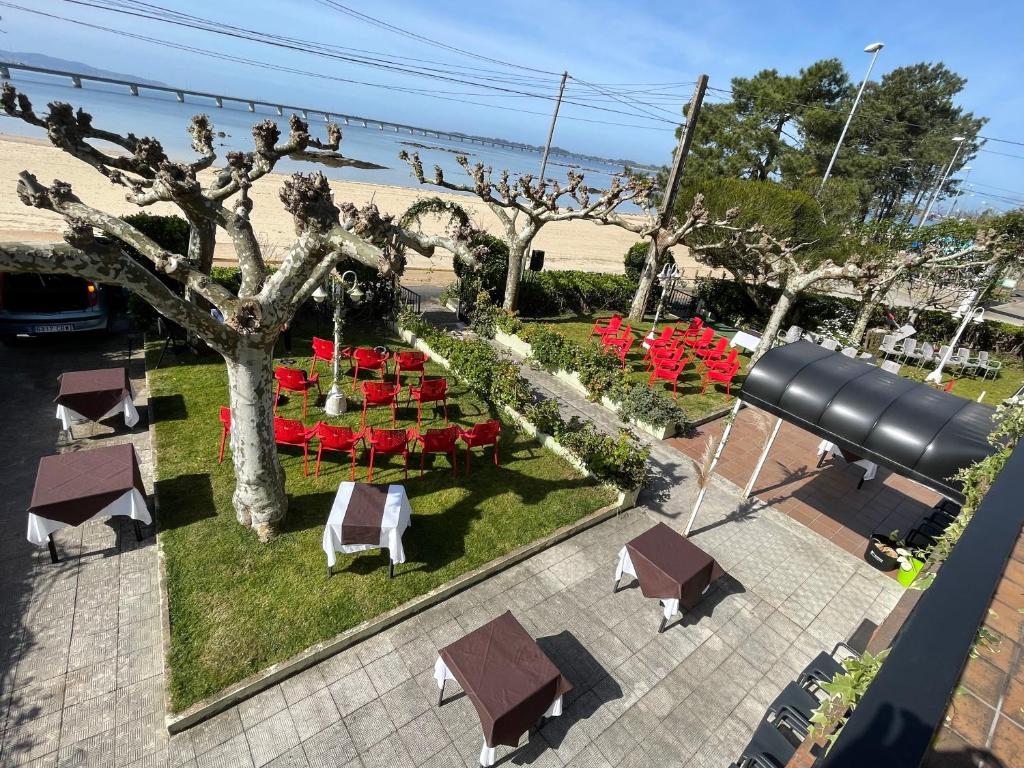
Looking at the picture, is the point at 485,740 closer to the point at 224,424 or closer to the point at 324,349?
the point at 224,424

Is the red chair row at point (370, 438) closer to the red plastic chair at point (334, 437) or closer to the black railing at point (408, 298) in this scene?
the red plastic chair at point (334, 437)

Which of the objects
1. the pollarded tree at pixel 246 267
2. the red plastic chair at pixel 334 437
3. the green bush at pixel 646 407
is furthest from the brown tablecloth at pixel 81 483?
the green bush at pixel 646 407

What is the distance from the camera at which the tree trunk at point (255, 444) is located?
A: 6.00 metres

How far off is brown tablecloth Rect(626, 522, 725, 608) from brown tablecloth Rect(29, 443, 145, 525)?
671 centimetres

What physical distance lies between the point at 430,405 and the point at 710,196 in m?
18.4

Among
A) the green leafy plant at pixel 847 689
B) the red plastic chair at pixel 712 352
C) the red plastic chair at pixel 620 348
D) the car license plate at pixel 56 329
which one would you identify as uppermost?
the green leafy plant at pixel 847 689

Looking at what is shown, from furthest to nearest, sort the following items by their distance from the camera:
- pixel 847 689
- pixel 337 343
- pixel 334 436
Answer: pixel 337 343, pixel 334 436, pixel 847 689

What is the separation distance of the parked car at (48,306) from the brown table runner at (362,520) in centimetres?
955

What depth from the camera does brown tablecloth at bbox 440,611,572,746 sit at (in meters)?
4.44

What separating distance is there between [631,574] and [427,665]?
302cm

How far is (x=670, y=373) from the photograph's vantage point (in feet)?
42.6

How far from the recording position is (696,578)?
6.37 meters

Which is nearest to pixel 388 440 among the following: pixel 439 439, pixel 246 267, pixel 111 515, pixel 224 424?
pixel 439 439

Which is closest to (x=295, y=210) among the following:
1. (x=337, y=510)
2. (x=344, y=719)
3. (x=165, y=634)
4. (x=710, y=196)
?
(x=337, y=510)
